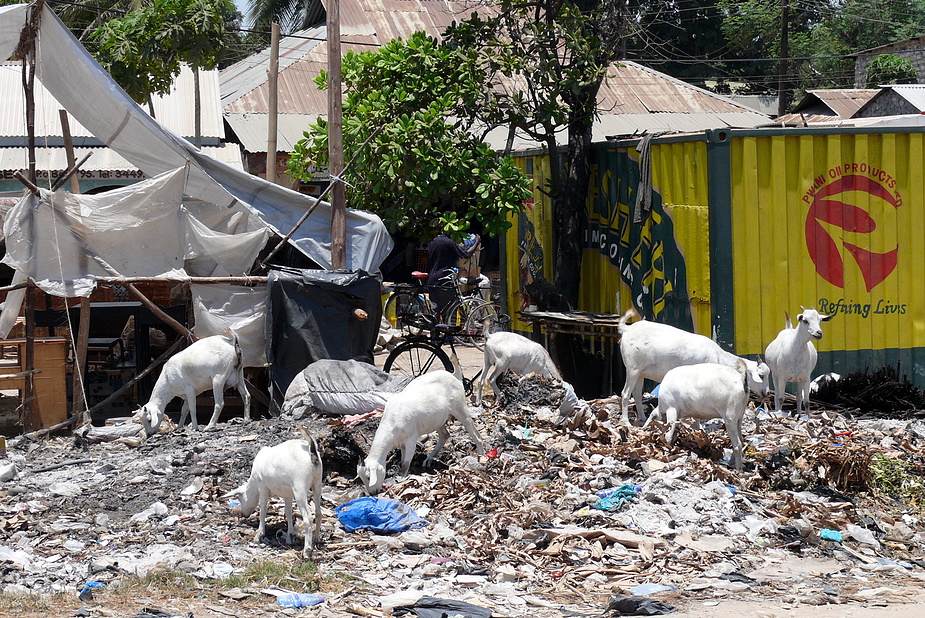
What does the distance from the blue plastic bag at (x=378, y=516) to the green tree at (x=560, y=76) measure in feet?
20.2

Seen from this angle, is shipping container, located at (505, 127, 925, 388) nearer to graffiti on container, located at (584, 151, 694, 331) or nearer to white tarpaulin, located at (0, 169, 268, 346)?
graffiti on container, located at (584, 151, 694, 331)

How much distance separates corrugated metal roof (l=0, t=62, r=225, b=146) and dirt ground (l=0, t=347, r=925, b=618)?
1204cm

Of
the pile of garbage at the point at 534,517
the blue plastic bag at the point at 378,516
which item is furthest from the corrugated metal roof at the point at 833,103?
the blue plastic bag at the point at 378,516

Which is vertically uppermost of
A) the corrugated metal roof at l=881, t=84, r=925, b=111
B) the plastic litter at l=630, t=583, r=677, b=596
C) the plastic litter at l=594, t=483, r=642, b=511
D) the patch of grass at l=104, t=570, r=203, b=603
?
the corrugated metal roof at l=881, t=84, r=925, b=111

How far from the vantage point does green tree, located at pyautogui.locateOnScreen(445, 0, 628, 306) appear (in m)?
13.1

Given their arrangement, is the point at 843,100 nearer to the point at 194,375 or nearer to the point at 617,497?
the point at 194,375

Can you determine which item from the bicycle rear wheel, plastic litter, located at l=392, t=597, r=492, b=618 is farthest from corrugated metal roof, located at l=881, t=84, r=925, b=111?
plastic litter, located at l=392, t=597, r=492, b=618

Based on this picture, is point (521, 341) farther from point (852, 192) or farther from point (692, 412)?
point (852, 192)

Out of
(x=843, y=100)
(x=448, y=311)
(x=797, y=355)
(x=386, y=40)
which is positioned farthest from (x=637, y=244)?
(x=843, y=100)

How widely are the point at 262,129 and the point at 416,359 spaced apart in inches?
432

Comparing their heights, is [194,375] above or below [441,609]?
above

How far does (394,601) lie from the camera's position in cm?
620

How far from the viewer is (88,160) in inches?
767

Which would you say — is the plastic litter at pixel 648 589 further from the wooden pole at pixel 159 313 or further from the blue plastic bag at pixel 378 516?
the wooden pole at pixel 159 313
